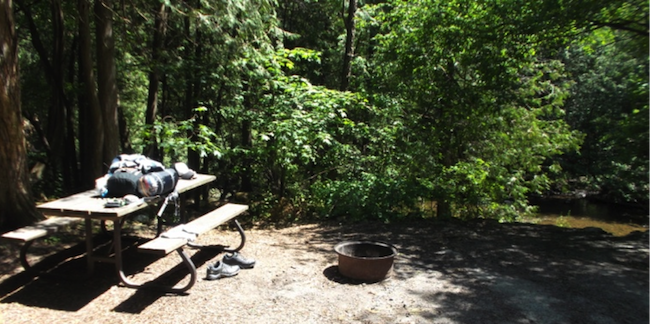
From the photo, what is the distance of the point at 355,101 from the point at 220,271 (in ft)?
19.7

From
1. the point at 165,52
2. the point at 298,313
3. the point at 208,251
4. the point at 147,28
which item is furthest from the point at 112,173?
the point at 147,28

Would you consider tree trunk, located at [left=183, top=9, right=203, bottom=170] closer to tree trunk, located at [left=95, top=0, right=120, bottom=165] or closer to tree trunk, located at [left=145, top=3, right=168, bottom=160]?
tree trunk, located at [left=145, top=3, right=168, bottom=160]

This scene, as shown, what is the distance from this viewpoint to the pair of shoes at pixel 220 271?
4356 mm

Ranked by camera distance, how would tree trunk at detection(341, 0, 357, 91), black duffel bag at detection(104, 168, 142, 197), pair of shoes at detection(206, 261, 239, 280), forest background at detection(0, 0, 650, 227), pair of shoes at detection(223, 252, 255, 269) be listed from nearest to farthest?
black duffel bag at detection(104, 168, 142, 197), pair of shoes at detection(206, 261, 239, 280), pair of shoes at detection(223, 252, 255, 269), forest background at detection(0, 0, 650, 227), tree trunk at detection(341, 0, 357, 91)

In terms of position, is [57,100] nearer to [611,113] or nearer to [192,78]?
[192,78]

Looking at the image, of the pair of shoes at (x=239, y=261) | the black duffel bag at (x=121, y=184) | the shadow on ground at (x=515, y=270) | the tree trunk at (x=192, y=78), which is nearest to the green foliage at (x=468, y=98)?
the shadow on ground at (x=515, y=270)

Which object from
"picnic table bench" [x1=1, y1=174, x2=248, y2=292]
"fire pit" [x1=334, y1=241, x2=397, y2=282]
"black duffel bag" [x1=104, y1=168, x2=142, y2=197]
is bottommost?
"fire pit" [x1=334, y1=241, x2=397, y2=282]

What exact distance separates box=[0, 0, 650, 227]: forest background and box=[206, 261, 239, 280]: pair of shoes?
7.93ft

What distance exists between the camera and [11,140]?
478cm

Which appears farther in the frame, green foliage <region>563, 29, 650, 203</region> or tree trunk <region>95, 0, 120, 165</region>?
tree trunk <region>95, 0, 120, 165</region>

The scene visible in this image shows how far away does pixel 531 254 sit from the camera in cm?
520

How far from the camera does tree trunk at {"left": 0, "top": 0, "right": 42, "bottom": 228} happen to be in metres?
4.70

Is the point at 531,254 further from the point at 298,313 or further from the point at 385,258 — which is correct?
the point at 298,313

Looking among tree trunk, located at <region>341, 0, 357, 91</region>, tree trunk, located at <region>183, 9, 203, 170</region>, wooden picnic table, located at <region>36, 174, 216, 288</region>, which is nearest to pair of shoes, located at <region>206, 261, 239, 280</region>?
wooden picnic table, located at <region>36, 174, 216, 288</region>
